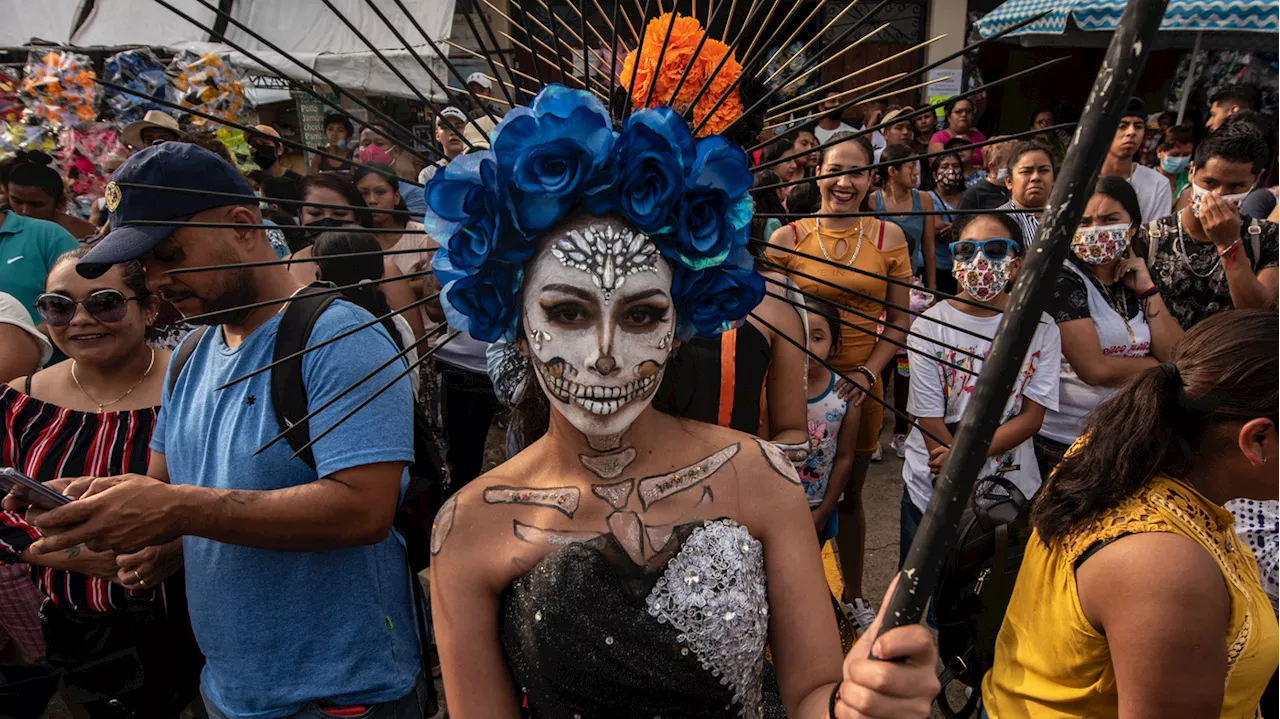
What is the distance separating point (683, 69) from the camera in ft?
5.86

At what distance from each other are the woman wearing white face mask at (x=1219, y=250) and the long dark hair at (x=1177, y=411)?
7.42 ft

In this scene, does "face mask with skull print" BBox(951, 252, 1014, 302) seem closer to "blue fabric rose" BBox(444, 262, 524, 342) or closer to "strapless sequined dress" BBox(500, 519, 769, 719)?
"strapless sequined dress" BBox(500, 519, 769, 719)

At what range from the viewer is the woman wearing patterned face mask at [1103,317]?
11.0 feet

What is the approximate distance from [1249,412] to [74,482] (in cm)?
250

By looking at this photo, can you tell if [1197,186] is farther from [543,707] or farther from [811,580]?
[543,707]

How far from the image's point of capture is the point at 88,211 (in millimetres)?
5703

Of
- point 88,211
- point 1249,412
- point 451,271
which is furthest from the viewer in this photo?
point 88,211

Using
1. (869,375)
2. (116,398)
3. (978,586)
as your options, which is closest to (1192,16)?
(869,375)

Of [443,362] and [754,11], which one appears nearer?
[754,11]

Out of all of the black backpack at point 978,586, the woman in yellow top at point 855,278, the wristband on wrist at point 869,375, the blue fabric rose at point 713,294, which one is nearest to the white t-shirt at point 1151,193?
the woman in yellow top at point 855,278

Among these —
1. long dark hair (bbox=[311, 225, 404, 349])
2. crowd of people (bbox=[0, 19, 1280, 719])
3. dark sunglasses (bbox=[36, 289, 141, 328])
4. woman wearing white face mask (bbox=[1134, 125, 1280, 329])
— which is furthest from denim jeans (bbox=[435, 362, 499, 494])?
woman wearing white face mask (bbox=[1134, 125, 1280, 329])

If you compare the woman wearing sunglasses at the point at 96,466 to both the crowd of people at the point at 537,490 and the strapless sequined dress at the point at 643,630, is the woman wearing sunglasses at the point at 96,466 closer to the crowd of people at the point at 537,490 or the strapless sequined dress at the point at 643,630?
the crowd of people at the point at 537,490

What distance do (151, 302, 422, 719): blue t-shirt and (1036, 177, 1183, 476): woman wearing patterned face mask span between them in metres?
2.68

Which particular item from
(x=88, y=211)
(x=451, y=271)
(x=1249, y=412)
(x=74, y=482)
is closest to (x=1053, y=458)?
(x=1249, y=412)
